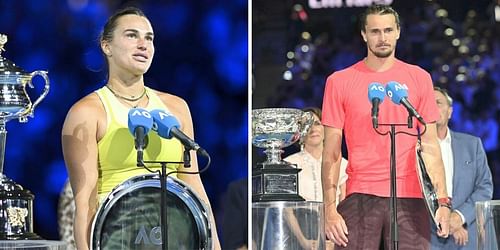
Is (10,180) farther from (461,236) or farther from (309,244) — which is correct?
(461,236)

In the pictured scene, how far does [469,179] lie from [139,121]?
1768 mm

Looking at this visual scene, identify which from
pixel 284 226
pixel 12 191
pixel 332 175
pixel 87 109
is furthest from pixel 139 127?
pixel 332 175

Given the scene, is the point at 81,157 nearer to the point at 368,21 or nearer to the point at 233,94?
the point at 233,94

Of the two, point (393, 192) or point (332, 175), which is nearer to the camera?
point (393, 192)

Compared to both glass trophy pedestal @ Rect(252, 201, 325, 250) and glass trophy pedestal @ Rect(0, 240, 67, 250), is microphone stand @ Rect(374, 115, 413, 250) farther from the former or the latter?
glass trophy pedestal @ Rect(0, 240, 67, 250)

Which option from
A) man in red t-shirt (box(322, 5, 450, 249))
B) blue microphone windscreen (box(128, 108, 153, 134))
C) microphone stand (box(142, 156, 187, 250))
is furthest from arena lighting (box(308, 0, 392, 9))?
microphone stand (box(142, 156, 187, 250))

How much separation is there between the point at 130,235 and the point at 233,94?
75 centimetres

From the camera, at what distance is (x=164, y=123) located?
4684 millimetres

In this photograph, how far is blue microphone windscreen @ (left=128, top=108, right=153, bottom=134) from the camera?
15.4 ft

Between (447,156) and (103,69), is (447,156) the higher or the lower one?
the lower one

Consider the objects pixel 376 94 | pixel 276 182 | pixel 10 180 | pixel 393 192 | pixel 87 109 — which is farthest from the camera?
pixel 276 182

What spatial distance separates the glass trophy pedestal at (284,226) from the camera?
5027mm

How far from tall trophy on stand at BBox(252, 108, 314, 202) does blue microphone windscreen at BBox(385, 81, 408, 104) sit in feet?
1.52

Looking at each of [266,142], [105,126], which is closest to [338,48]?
[266,142]
